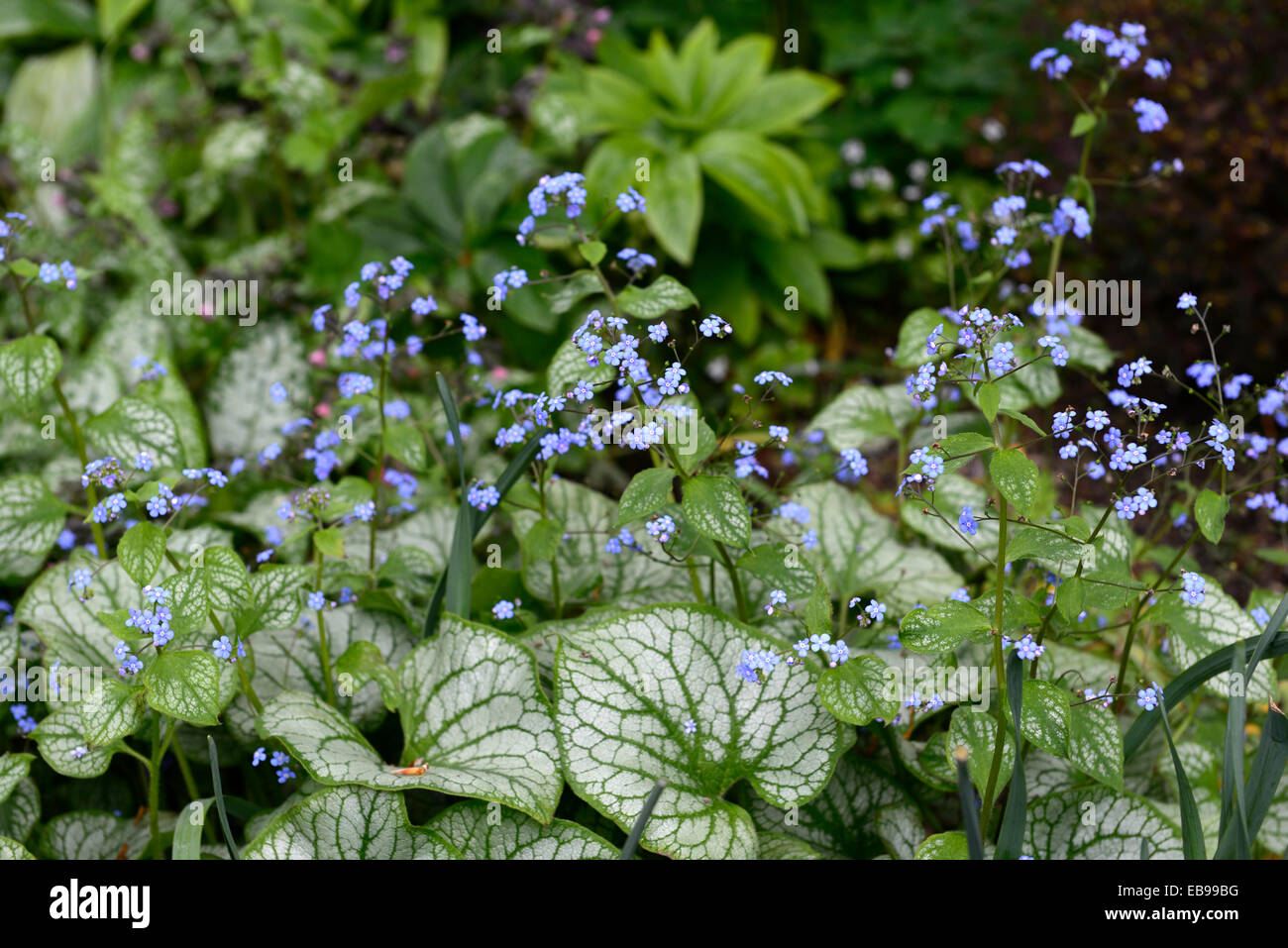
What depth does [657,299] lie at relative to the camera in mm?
1682

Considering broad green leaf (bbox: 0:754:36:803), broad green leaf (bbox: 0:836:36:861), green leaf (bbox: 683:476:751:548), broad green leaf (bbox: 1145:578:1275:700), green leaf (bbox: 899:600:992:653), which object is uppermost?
green leaf (bbox: 683:476:751:548)

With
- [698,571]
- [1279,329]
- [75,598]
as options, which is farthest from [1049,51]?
[1279,329]

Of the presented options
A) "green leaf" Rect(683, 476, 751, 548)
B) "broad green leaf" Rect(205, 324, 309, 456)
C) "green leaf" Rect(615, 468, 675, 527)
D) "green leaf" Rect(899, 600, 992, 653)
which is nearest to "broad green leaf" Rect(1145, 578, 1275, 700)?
"green leaf" Rect(899, 600, 992, 653)

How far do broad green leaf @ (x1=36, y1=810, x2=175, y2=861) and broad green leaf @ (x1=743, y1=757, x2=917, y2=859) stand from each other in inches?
38.3

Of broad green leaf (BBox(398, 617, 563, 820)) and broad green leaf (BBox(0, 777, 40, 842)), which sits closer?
broad green leaf (BBox(398, 617, 563, 820))

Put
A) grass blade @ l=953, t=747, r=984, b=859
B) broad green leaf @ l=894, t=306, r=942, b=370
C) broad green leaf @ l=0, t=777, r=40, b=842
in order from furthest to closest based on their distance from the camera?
broad green leaf @ l=894, t=306, r=942, b=370
broad green leaf @ l=0, t=777, r=40, b=842
grass blade @ l=953, t=747, r=984, b=859

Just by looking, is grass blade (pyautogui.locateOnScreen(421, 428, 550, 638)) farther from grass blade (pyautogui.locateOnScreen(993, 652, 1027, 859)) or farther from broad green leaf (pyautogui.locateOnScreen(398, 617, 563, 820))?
grass blade (pyautogui.locateOnScreen(993, 652, 1027, 859))

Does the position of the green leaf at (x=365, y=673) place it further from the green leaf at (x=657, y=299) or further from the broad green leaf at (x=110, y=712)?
the green leaf at (x=657, y=299)

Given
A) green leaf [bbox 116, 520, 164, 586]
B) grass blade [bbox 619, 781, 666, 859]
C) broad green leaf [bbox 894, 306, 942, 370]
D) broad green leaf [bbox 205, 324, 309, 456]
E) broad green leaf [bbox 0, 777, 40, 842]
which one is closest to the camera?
grass blade [bbox 619, 781, 666, 859]

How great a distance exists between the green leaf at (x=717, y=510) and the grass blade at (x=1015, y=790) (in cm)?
39

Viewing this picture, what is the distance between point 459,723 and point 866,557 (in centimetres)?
86

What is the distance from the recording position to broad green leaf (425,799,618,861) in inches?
58.0

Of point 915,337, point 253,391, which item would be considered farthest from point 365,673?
point 253,391

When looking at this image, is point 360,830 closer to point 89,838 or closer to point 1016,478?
point 89,838
